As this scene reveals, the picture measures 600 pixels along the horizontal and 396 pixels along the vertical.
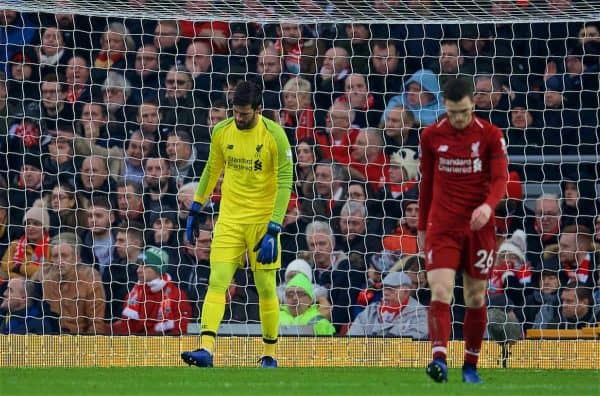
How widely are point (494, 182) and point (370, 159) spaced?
5.49m

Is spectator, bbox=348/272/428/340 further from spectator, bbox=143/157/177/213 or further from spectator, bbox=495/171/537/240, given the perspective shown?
spectator, bbox=143/157/177/213

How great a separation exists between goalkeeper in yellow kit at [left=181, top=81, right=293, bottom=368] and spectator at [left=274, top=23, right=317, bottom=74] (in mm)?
3827

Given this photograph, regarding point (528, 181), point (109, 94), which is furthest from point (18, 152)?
point (528, 181)

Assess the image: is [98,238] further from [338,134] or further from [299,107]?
[338,134]

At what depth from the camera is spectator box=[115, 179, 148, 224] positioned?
1447 centimetres

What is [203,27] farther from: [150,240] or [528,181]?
[528,181]

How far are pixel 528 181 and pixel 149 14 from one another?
422cm

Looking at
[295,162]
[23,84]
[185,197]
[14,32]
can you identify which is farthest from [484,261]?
[14,32]

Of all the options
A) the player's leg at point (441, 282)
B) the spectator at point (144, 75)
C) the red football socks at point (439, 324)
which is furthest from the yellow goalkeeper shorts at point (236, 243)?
the spectator at point (144, 75)

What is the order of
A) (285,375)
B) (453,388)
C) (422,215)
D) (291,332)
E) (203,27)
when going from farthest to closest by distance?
(203,27) → (291,332) → (285,375) → (422,215) → (453,388)

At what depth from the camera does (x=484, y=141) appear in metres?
9.34

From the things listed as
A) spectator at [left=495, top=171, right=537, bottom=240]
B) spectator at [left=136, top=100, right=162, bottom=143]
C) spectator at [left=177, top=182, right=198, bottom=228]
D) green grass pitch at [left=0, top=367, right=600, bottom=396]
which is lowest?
green grass pitch at [left=0, top=367, right=600, bottom=396]

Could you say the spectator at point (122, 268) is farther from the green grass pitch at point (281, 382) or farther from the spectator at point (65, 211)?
the green grass pitch at point (281, 382)

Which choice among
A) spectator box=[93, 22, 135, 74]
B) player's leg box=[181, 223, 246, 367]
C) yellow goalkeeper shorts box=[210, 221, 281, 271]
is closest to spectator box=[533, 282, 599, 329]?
yellow goalkeeper shorts box=[210, 221, 281, 271]
